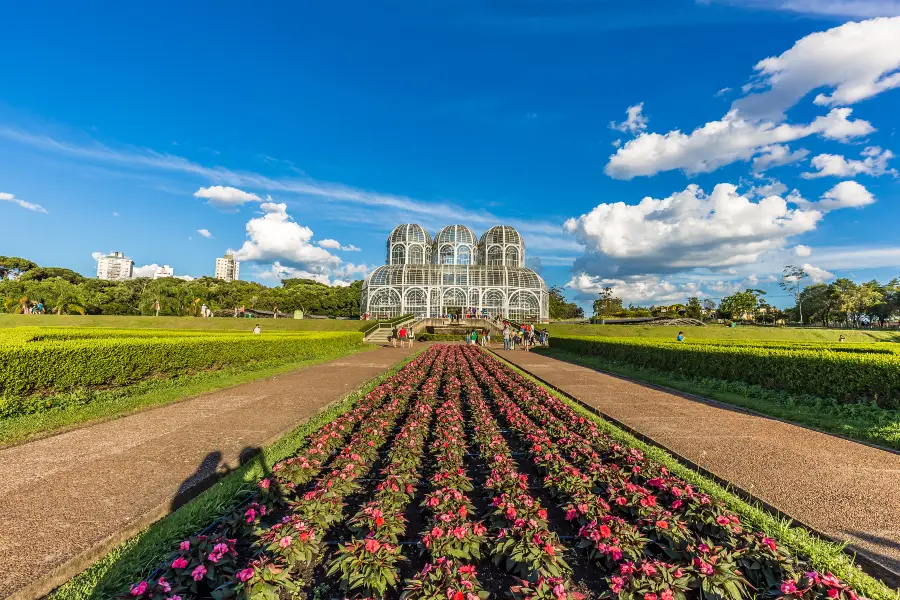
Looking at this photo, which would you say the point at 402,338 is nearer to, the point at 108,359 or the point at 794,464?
the point at 108,359

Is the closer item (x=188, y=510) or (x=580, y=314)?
(x=188, y=510)

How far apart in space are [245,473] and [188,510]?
0.92 m

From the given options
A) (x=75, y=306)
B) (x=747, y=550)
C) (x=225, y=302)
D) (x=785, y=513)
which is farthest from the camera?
(x=225, y=302)

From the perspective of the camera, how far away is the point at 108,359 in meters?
→ 9.45

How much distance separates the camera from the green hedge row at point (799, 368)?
27.5 feet

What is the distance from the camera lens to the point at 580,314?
105 meters

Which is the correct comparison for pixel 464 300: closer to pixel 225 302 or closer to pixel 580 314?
pixel 225 302

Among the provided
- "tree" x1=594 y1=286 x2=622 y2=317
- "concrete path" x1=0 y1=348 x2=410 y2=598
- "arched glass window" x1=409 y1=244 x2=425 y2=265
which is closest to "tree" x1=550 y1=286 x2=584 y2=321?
"tree" x1=594 y1=286 x2=622 y2=317

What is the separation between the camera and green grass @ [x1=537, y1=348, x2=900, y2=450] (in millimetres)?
6840

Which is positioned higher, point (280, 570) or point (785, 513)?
point (280, 570)

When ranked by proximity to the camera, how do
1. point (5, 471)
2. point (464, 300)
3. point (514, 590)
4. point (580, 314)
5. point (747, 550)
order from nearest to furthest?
point (514, 590) → point (747, 550) → point (5, 471) → point (464, 300) → point (580, 314)

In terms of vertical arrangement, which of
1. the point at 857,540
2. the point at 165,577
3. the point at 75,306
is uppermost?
the point at 75,306

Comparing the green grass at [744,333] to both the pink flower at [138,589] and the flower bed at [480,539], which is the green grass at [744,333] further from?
the pink flower at [138,589]

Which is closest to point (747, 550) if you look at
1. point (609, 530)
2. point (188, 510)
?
point (609, 530)
